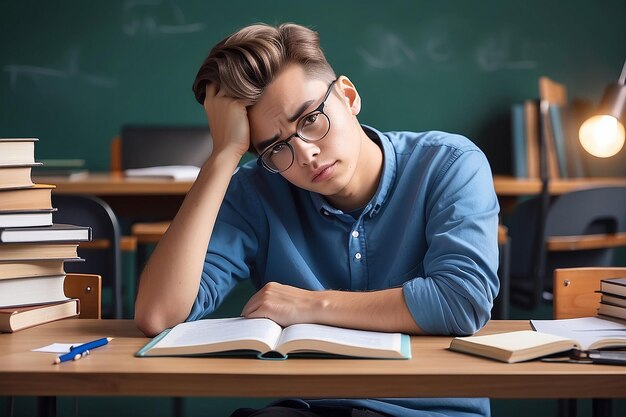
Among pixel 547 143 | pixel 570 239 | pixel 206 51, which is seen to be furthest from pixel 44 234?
pixel 206 51

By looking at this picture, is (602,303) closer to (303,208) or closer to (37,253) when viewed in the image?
(303,208)

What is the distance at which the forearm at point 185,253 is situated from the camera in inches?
57.6

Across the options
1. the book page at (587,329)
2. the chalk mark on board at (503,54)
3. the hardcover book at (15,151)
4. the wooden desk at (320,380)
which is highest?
A: the chalk mark on board at (503,54)

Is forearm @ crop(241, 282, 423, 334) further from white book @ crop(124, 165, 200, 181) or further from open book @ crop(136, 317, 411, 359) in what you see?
white book @ crop(124, 165, 200, 181)

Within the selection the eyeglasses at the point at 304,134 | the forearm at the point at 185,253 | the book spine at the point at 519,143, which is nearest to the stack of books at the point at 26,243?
the forearm at the point at 185,253

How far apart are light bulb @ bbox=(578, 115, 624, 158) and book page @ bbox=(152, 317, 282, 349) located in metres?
1.08

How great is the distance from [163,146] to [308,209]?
88.8 inches

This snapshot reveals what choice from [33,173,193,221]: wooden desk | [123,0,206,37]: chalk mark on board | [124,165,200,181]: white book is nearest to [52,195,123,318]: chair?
[33,173,193,221]: wooden desk

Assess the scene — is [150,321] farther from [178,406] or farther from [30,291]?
[178,406]

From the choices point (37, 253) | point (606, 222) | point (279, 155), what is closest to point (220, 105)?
point (279, 155)

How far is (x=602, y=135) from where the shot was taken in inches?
81.4

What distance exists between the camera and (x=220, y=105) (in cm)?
163

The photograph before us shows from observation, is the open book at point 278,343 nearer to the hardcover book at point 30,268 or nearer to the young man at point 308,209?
the young man at point 308,209

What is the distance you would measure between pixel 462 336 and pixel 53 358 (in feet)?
1.98
